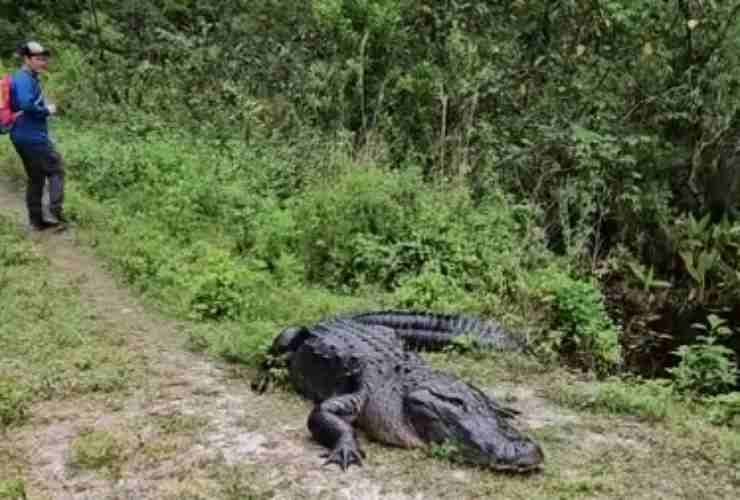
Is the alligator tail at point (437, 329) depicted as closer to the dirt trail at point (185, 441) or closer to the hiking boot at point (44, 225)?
the dirt trail at point (185, 441)

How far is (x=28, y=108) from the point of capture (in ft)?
29.9

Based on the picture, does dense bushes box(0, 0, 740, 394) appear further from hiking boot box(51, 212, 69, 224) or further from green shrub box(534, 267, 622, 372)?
hiking boot box(51, 212, 69, 224)

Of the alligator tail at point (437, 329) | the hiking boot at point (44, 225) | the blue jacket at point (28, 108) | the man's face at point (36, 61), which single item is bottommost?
the hiking boot at point (44, 225)

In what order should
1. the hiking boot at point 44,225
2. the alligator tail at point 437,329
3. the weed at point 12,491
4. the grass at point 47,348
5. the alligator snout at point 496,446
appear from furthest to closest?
the hiking boot at point 44,225
the alligator tail at point 437,329
the grass at point 47,348
the alligator snout at point 496,446
the weed at point 12,491

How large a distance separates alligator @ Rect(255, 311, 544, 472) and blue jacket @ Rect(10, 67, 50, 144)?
4.43 m

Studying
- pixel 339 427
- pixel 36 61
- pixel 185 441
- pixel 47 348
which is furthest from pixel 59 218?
pixel 339 427

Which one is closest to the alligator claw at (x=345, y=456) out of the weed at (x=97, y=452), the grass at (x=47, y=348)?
the weed at (x=97, y=452)

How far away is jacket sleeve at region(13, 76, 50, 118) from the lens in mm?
9078

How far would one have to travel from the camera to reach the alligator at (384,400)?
4.70m

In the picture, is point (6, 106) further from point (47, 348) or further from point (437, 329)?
point (437, 329)

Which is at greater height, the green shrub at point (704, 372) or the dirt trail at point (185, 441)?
the green shrub at point (704, 372)

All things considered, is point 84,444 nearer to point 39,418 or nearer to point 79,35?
point 39,418

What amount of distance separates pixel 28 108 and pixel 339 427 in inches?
225

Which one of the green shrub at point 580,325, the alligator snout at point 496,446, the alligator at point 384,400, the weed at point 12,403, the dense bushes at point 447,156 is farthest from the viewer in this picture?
the dense bushes at point 447,156
